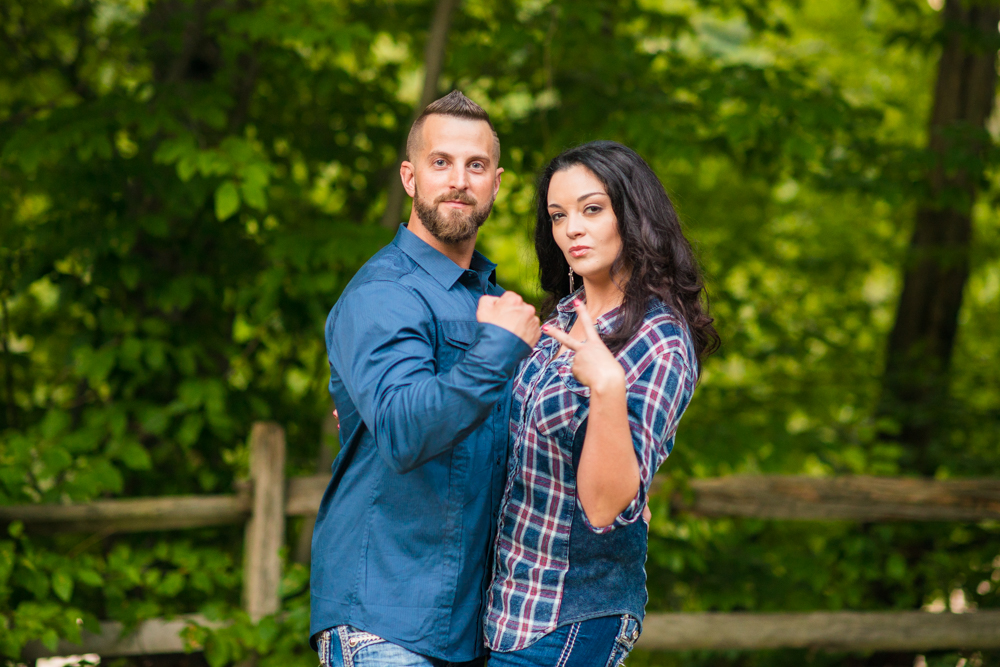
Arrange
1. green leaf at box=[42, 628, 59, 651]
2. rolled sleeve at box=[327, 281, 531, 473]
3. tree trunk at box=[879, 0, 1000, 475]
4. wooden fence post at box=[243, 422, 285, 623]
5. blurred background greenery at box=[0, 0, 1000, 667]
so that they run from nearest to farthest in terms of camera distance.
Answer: rolled sleeve at box=[327, 281, 531, 473], green leaf at box=[42, 628, 59, 651], blurred background greenery at box=[0, 0, 1000, 667], wooden fence post at box=[243, 422, 285, 623], tree trunk at box=[879, 0, 1000, 475]

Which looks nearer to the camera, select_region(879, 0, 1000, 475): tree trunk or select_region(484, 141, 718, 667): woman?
select_region(484, 141, 718, 667): woman

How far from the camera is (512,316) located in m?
1.50

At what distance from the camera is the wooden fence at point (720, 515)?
11.4 ft

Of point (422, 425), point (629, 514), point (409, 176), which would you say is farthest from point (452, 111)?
point (629, 514)

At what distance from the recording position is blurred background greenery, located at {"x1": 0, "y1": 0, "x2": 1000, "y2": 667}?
3.41 meters

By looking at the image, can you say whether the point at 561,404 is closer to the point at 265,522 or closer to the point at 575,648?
the point at 575,648

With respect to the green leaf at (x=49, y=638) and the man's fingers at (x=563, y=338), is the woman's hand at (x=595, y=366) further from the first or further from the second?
the green leaf at (x=49, y=638)

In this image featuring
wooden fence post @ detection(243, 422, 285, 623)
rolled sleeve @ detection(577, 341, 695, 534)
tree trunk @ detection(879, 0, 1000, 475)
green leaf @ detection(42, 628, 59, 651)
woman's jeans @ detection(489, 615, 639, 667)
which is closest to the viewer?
rolled sleeve @ detection(577, 341, 695, 534)

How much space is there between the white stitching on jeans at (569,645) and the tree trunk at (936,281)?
12.8 ft

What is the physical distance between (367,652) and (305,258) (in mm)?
2071

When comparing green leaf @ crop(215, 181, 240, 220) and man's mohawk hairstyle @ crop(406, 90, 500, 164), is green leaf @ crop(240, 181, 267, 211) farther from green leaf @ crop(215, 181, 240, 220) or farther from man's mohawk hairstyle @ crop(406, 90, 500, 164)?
man's mohawk hairstyle @ crop(406, 90, 500, 164)

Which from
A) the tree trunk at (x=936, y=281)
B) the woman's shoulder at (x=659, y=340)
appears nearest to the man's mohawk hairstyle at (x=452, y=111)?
the woman's shoulder at (x=659, y=340)

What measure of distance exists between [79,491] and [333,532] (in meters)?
1.96

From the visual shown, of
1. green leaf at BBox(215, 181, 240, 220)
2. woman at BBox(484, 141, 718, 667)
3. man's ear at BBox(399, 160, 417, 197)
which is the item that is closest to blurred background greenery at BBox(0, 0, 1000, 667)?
green leaf at BBox(215, 181, 240, 220)
